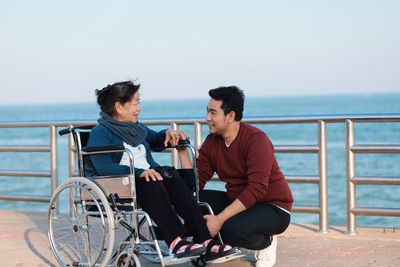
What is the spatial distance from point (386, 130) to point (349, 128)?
41036 mm

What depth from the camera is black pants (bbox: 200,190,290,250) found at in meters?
5.22

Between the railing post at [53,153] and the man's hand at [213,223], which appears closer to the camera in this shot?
the man's hand at [213,223]

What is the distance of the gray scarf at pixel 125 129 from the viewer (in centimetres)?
528

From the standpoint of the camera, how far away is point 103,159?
16.9ft

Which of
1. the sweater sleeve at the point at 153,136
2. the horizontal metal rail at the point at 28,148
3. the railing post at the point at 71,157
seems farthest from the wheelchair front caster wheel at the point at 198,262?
the horizontal metal rail at the point at 28,148

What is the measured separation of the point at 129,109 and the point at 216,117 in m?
0.51

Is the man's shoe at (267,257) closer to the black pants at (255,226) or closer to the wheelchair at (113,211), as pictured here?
the black pants at (255,226)

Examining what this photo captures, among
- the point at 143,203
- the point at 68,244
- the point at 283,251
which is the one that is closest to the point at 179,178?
the point at 143,203

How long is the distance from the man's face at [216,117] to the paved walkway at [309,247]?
91cm

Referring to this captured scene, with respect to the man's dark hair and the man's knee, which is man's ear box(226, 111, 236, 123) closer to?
the man's dark hair

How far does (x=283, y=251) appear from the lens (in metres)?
6.10

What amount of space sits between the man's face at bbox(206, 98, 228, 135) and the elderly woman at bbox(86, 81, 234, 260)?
0.21m

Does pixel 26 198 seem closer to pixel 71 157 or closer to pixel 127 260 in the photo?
pixel 71 157

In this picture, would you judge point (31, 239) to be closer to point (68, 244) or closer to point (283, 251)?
point (68, 244)
